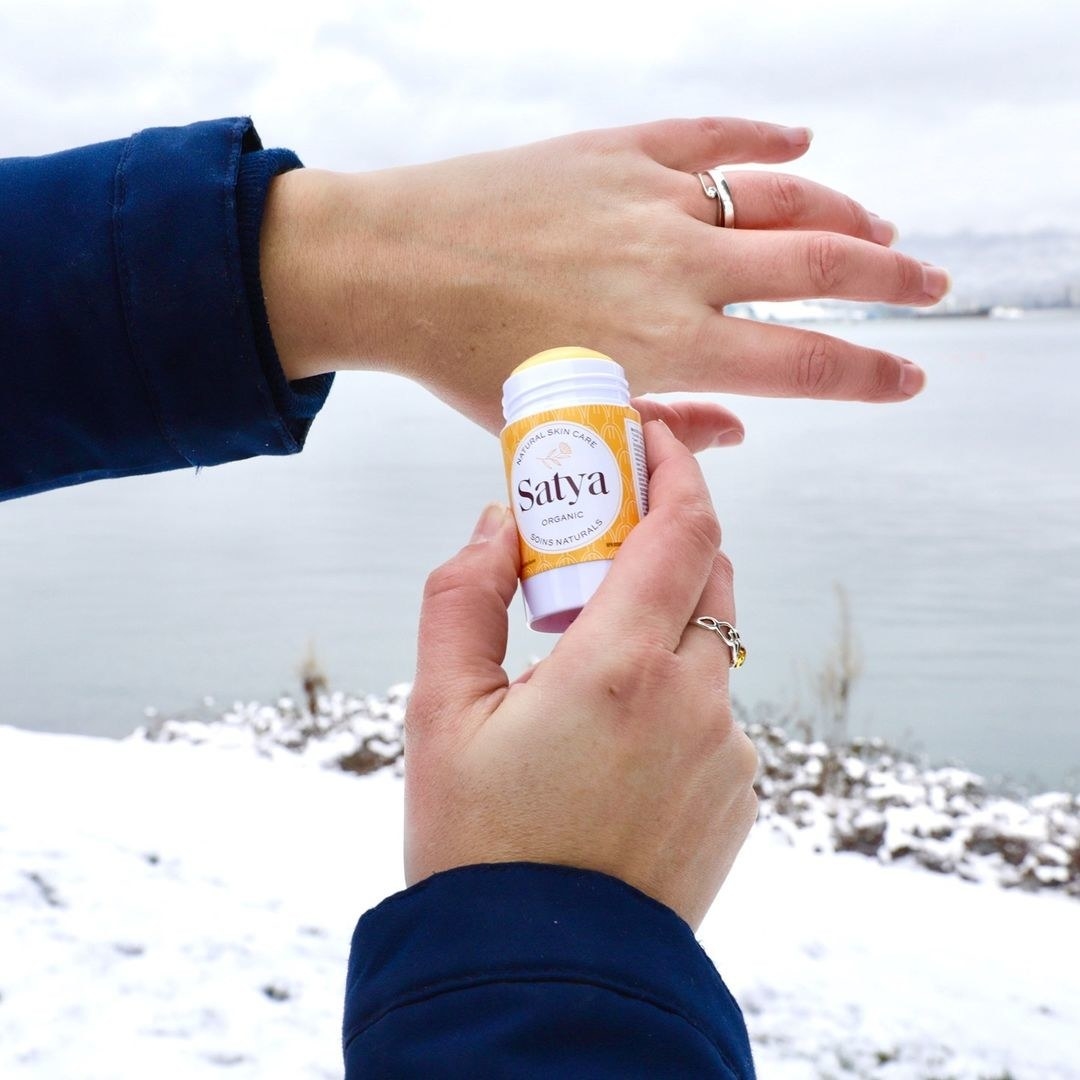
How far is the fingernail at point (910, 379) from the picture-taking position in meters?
1.28

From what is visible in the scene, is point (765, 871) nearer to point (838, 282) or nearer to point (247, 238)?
point (838, 282)

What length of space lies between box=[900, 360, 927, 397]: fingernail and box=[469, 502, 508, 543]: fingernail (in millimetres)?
555

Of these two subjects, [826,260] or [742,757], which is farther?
[826,260]

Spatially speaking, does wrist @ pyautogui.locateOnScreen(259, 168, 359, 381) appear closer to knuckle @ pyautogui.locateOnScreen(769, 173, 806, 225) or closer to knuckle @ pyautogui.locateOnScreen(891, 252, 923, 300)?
knuckle @ pyautogui.locateOnScreen(769, 173, 806, 225)

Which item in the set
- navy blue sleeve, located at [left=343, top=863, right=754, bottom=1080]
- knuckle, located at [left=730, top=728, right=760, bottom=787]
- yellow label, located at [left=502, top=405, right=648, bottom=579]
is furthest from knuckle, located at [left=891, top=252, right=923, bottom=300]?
navy blue sleeve, located at [left=343, top=863, right=754, bottom=1080]

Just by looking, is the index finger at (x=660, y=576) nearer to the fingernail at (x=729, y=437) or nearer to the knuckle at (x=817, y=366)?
the knuckle at (x=817, y=366)

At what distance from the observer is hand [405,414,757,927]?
73 cm

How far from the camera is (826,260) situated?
3.93 ft

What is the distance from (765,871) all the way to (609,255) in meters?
2.28

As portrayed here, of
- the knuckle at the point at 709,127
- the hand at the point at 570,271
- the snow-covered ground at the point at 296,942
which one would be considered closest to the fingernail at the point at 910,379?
the hand at the point at 570,271

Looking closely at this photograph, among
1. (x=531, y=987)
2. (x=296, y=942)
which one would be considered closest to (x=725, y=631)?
(x=531, y=987)

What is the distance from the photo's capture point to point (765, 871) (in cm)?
298

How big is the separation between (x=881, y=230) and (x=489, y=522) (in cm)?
70

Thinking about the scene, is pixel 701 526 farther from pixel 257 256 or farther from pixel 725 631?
pixel 257 256
